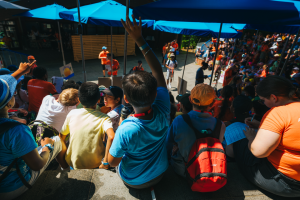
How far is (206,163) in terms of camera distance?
5.22 ft

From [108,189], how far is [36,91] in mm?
2754

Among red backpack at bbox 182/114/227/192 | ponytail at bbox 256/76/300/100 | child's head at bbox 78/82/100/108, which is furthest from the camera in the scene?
child's head at bbox 78/82/100/108

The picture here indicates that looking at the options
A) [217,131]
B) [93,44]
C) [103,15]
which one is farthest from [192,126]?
[93,44]

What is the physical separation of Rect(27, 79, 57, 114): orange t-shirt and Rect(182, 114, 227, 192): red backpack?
312 centimetres

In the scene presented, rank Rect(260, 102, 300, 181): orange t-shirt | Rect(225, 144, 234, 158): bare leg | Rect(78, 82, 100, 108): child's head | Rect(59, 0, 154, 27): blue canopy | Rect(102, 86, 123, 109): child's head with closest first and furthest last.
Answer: Rect(260, 102, 300, 181): orange t-shirt
Rect(78, 82, 100, 108): child's head
Rect(225, 144, 234, 158): bare leg
Rect(102, 86, 123, 109): child's head
Rect(59, 0, 154, 27): blue canopy

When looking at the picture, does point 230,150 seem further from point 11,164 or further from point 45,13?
point 45,13

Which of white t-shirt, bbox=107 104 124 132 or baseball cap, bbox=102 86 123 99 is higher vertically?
baseball cap, bbox=102 86 123 99

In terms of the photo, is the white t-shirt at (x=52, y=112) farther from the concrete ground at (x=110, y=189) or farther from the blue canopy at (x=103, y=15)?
the blue canopy at (x=103, y=15)

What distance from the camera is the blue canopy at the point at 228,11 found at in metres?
1.88

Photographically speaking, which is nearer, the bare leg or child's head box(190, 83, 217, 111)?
child's head box(190, 83, 217, 111)

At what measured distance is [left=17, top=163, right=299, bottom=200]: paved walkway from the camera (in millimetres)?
1618

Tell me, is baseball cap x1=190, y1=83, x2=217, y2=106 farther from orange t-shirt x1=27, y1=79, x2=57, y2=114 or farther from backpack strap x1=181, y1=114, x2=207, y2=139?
orange t-shirt x1=27, y1=79, x2=57, y2=114

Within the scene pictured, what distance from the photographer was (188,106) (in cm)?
273

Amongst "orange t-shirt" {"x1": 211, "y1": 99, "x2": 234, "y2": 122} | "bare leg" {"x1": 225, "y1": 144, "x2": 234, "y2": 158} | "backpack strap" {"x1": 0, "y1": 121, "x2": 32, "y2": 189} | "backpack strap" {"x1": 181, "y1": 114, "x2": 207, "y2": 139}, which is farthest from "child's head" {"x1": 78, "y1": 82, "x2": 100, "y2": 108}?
"orange t-shirt" {"x1": 211, "y1": 99, "x2": 234, "y2": 122}
